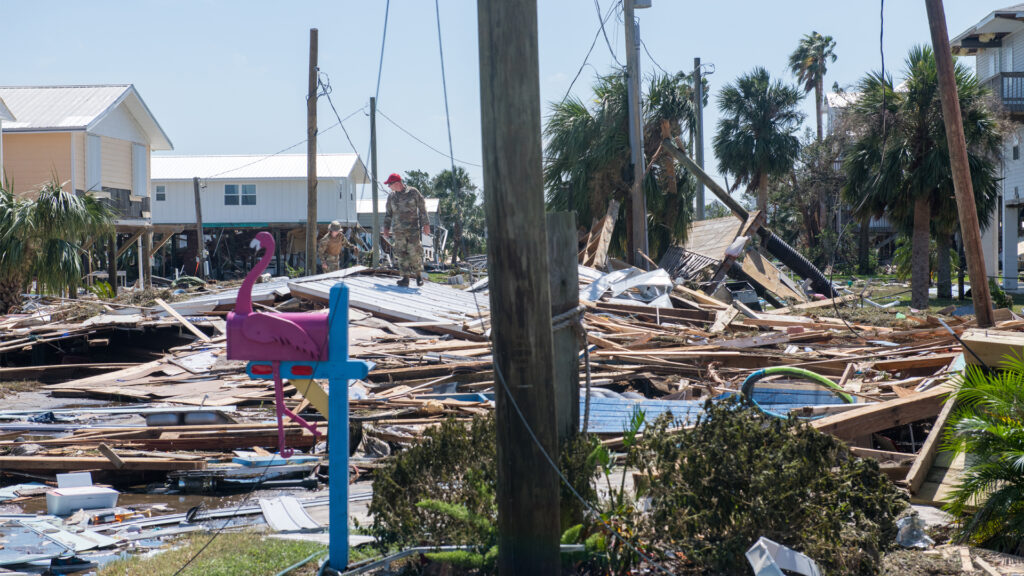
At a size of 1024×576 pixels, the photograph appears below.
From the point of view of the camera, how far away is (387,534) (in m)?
4.51

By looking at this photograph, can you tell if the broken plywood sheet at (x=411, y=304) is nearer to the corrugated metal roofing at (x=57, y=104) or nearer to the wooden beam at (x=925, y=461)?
the wooden beam at (x=925, y=461)

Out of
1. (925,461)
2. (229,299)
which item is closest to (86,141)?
(229,299)

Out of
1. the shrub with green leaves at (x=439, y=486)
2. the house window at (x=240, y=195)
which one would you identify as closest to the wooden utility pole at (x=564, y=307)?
the shrub with green leaves at (x=439, y=486)

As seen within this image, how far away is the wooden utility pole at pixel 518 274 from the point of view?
3.88m

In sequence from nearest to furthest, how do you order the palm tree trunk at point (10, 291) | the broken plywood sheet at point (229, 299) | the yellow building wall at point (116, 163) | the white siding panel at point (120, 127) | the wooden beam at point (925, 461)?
the wooden beam at point (925, 461), the broken plywood sheet at point (229, 299), the palm tree trunk at point (10, 291), the white siding panel at point (120, 127), the yellow building wall at point (116, 163)

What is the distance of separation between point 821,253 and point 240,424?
45.2 meters

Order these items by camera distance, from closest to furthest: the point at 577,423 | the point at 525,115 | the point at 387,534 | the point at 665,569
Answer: the point at 525,115
the point at 665,569
the point at 387,534
the point at 577,423

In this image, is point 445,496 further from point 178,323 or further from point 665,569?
point 178,323

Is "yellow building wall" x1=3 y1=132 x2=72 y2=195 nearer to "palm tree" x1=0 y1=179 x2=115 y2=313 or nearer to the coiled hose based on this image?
"palm tree" x1=0 y1=179 x2=115 y2=313

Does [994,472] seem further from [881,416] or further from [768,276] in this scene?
[768,276]

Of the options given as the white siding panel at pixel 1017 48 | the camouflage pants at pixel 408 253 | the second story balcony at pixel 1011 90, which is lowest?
the camouflage pants at pixel 408 253

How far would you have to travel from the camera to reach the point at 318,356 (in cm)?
437

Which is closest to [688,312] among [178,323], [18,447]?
[178,323]

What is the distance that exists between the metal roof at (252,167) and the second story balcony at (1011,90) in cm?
3061
